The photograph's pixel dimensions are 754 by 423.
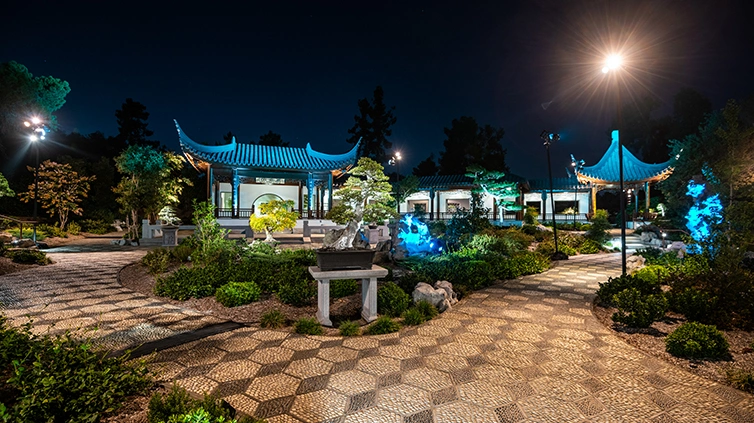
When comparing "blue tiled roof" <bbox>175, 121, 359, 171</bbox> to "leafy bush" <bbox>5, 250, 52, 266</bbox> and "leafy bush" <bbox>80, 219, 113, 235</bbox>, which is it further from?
"leafy bush" <bbox>5, 250, 52, 266</bbox>

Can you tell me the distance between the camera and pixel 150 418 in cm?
216

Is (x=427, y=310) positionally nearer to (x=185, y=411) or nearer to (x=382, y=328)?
(x=382, y=328)

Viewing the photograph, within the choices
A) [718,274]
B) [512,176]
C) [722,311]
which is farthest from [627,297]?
[512,176]

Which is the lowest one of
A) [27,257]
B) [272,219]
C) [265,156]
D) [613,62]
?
[27,257]

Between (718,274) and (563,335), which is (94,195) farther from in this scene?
(718,274)

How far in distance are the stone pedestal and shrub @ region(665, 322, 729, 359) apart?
3443 millimetres

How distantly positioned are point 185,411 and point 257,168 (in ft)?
63.7

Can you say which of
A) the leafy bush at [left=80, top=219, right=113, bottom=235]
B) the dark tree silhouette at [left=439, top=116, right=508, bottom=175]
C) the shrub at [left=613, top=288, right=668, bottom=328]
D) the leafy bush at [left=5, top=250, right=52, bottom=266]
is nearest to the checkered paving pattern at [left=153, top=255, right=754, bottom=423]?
the shrub at [left=613, top=288, right=668, bottom=328]

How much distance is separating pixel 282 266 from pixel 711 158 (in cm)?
1052

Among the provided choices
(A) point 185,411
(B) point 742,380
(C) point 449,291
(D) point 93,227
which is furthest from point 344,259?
(D) point 93,227

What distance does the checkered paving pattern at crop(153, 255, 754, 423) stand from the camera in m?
2.69

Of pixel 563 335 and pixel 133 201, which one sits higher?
pixel 133 201

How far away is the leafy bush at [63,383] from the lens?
209 centimetres

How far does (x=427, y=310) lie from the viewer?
17.2ft
